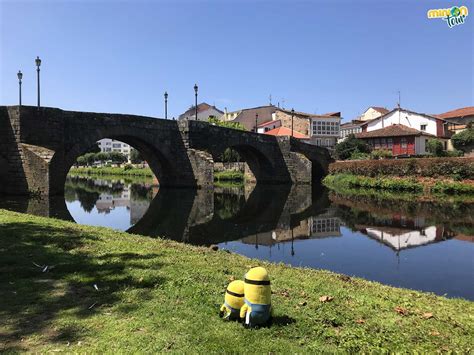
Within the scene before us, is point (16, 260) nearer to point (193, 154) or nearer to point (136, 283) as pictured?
point (136, 283)

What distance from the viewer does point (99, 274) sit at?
6.14 meters

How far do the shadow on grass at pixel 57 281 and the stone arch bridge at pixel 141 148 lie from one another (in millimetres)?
15749

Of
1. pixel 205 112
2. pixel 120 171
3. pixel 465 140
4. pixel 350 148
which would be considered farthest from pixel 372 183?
pixel 205 112

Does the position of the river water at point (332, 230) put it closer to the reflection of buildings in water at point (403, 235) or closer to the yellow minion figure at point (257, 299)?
the reflection of buildings in water at point (403, 235)

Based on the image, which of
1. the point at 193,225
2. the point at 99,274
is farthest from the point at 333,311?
the point at 193,225

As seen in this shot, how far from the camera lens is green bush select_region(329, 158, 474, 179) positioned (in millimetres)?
28484

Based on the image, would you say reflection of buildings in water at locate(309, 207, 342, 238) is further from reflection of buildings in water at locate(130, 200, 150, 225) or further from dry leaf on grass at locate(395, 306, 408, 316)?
dry leaf on grass at locate(395, 306, 408, 316)

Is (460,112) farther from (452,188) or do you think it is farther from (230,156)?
(452,188)

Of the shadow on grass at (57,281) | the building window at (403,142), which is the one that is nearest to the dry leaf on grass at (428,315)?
the shadow on grass at (57,281)

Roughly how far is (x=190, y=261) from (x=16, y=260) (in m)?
2.90

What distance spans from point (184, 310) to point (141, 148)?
29604mm

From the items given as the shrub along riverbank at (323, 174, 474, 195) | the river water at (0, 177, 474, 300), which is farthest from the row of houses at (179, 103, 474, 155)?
the river water at (0, 177, 474, 300)

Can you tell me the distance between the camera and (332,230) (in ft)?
48.7

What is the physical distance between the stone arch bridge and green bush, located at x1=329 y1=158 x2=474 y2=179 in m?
6.93
